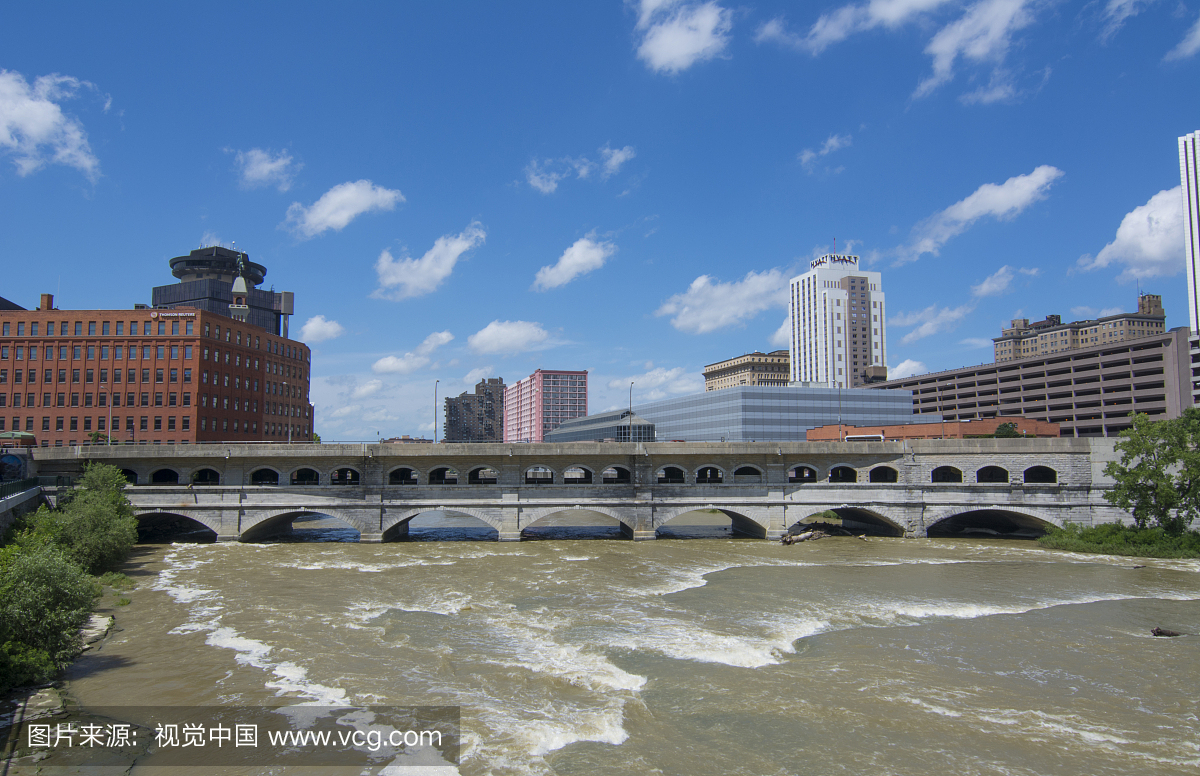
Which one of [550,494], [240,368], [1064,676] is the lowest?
[1064,676]

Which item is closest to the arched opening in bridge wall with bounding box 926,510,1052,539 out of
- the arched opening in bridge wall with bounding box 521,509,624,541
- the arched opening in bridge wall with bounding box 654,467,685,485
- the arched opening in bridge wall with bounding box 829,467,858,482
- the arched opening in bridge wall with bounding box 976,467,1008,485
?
the arched opening in bridge wall with bounding box 976,467,1008,485

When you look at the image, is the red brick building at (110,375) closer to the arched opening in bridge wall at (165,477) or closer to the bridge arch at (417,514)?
the arched opening in bridge wall at (165,477)

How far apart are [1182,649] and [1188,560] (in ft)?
80.6

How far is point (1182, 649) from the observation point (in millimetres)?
25859

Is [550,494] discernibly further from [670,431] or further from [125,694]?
[670,431]

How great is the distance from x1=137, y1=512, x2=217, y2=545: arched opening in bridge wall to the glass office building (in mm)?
75647

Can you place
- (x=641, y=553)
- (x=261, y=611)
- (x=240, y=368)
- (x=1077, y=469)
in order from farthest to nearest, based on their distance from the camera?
(x=240, y=368) < (x=1077, y=469) < (x=641, y=553) < (x=261, y=611)

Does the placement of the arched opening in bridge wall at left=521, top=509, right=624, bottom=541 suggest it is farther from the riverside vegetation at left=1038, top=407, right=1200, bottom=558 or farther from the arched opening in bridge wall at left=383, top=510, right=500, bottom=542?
the riverside vegetation at left=1038, top=407, right=1200, bottom=558

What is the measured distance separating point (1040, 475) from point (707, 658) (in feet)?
143

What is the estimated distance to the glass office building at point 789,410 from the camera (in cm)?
11025

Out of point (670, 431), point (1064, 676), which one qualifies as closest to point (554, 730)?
point (1064, 676)

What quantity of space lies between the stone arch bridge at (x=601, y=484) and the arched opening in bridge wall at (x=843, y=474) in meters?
2.77

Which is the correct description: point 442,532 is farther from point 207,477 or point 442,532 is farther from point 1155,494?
point 1155,494

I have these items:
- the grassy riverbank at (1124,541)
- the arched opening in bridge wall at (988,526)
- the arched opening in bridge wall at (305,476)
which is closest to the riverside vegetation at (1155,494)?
the grassy riverbank at (1124,541)
